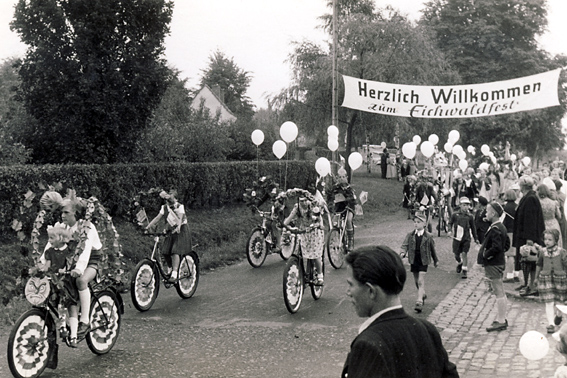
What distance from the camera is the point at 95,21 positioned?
19.6 metres

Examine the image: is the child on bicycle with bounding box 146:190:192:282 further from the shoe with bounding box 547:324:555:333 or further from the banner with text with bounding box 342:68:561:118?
the shoe with bounding box 547:324:555:333

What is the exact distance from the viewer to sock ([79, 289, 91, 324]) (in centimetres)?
756

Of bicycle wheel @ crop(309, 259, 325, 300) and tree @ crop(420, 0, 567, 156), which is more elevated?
tree @ crop(420, 0, 567, 156)

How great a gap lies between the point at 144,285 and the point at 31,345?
134 inches

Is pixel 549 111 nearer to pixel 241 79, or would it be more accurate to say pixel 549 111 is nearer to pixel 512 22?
pixel 512 22

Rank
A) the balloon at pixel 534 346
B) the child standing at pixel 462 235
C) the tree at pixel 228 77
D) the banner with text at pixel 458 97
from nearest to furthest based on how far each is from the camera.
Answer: the balloon at pixel 534 346 < the banner with text at pixel 458 97 < the child standing at pixel 462 235 < the tree at pixel 228 77

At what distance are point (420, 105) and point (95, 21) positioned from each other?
10.4 metres

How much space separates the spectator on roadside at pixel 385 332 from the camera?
2.79 meters

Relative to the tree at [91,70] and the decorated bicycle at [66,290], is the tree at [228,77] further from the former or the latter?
the decorated bicycle at [66,290]

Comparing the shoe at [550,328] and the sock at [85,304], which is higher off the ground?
the sock at [85,304]

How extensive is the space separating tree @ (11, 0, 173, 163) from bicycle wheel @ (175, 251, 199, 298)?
379 inches

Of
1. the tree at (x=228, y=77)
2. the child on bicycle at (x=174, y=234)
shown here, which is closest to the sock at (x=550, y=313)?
the child on bicycle at (x=174, y=234)

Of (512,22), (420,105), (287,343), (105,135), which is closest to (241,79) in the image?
(512,22)

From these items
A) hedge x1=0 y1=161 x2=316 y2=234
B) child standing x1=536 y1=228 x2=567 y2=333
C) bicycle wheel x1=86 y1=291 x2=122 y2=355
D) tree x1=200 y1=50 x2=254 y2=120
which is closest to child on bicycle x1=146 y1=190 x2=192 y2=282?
hedge x1=0 y1=161 x2=316 y2=234
